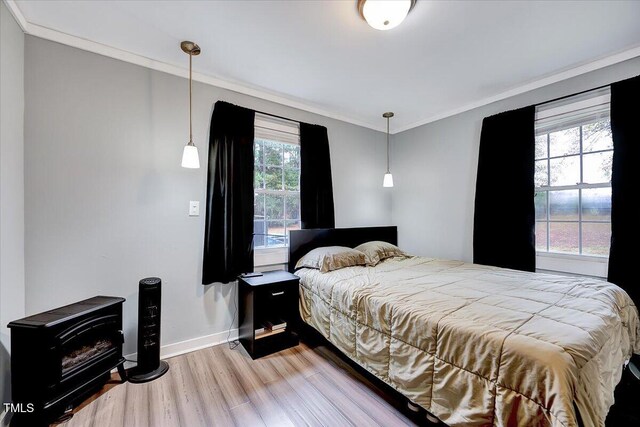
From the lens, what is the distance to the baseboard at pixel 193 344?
224 centimetres

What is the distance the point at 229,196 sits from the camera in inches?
98.7

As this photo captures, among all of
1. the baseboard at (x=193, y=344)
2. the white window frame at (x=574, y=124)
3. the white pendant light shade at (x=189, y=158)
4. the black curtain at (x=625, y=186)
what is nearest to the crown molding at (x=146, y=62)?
the white pendant light shade at (x=189, y=158)

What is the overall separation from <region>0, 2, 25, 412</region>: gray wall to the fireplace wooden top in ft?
0.58

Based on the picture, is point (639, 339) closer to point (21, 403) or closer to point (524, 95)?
point (524, 95)

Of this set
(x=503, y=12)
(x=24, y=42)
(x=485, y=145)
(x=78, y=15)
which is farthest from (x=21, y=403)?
(x=485, y=145)

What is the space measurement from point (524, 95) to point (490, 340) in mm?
2649

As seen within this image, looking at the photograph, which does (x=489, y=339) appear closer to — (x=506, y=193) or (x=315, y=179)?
(x=506, y=193)

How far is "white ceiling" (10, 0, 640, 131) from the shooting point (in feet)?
5.49

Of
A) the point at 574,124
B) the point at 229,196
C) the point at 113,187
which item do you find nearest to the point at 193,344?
the point at 229,196

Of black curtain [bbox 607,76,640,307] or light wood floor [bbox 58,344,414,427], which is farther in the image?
black curtain [bbox 607,76,640,307]

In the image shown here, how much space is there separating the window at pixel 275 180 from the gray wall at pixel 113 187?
417 mm

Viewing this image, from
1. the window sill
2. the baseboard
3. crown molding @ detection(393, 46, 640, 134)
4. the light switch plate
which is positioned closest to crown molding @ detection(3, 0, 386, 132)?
the light switch plate

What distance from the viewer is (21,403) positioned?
4.66 ft

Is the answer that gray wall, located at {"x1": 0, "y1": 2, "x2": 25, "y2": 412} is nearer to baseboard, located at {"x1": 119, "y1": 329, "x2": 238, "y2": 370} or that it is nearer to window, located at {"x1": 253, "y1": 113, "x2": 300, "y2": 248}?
baseboard, located at {"x1": 119, "y1": 329, "x2": 238, "y2": 370}
